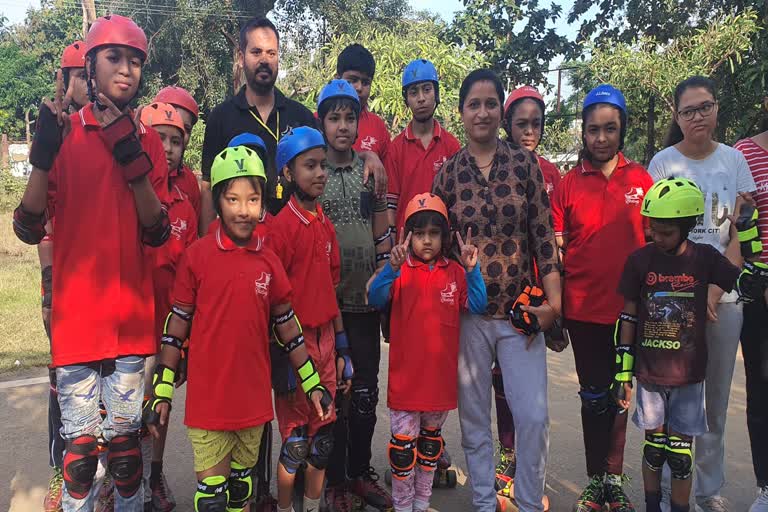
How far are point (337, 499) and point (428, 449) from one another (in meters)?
0.73

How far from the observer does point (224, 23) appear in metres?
25.8

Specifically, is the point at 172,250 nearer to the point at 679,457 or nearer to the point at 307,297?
the point at 307,297

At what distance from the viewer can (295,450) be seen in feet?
11.6

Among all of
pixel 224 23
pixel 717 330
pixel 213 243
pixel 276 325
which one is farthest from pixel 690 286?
pixel 224 23

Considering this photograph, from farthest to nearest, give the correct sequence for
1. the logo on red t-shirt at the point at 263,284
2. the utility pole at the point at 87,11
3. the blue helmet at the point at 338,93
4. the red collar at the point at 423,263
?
the utility pole at the point at 87,11 < the blue helmet at the point at 338,93 < the red collar at the point at 423,263 < the logo on red t-shirt at the point at 263,284

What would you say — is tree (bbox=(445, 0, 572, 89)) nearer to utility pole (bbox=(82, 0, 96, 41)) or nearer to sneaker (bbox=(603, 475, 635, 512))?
utility pole (bbox=(82, 0, 96, 41))

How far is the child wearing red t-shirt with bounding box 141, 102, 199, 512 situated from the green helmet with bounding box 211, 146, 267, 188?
21.9 inches

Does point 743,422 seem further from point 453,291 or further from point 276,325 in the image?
point 276,325

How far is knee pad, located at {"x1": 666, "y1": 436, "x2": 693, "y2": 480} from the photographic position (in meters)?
3.53

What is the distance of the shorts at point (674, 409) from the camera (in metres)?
3.57

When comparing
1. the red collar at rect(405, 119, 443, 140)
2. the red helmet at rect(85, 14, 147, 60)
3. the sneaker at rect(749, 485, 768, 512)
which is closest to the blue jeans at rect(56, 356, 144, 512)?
the red helmet at rect(85, 14, 147, 60)

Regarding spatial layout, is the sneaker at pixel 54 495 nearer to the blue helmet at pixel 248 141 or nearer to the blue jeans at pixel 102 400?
the blue jeans at pixel 102 400

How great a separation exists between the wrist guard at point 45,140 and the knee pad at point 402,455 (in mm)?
2268

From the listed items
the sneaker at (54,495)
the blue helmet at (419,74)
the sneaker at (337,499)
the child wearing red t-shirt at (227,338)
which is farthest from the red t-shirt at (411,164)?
the sneaker at (54,495)
